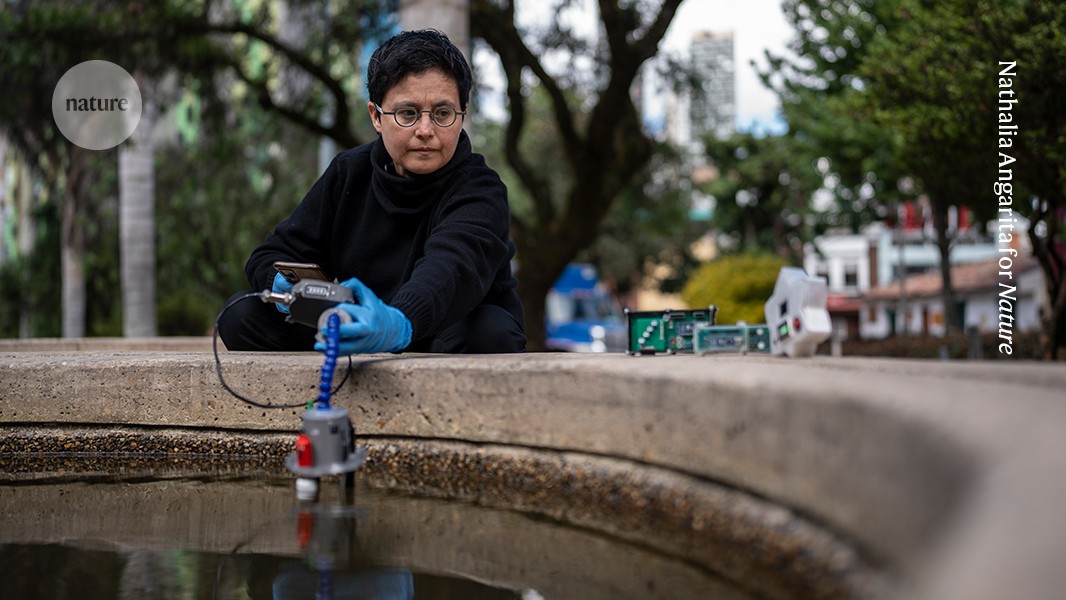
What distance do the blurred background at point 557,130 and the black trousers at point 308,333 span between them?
13.7ft

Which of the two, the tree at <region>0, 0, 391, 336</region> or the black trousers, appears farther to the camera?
the tree at <region>0, 0, 391, 336</region>

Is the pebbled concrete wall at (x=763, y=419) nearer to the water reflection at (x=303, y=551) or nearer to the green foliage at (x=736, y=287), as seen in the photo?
the water reflection at (x=303, y=551)

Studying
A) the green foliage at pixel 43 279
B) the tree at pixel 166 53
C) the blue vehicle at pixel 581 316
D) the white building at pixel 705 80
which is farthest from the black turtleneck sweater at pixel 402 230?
the blue vehicle at pixel 581 316

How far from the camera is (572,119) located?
12984mm

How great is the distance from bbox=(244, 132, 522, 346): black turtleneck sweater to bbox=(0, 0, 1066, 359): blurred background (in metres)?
4.27

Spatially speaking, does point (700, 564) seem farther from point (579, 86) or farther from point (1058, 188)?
point (579, 86)

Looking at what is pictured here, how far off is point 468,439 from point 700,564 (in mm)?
954

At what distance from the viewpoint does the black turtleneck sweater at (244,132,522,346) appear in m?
3.12

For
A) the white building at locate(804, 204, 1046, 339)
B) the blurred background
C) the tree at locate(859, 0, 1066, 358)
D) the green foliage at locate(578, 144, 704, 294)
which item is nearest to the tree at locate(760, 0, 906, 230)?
the blurred background

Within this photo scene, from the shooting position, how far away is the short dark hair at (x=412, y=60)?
3.20 metres

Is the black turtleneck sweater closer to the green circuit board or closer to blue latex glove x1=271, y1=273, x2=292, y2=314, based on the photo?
blue latex glove x1=271, y1=273, x2=292, y2=314

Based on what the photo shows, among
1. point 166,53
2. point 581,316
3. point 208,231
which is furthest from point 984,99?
point 581,316

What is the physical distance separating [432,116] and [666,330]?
952 mm

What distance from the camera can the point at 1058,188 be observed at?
29.0ft
